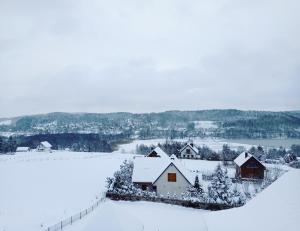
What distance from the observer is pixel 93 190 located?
37.2 meters

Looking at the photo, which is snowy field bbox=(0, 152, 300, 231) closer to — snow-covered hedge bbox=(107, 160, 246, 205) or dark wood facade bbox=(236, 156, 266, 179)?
snow-covered hedge bbox=(107, 160, 246, 205)

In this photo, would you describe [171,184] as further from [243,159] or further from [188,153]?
[188,153]

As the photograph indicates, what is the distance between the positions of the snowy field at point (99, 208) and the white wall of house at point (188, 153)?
97.9 ft

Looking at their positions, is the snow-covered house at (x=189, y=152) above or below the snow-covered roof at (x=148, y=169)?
below

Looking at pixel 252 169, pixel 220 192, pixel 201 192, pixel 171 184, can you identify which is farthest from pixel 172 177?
pixel 252 169

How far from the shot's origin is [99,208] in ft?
55.3

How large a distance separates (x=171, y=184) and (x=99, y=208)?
21112mm

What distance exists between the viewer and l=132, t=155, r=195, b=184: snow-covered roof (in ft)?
123

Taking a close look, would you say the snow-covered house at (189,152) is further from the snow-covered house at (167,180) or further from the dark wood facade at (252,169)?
the snow-covered house at (167,180)

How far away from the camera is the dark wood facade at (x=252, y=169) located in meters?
55.1

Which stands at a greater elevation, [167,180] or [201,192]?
[167,180]

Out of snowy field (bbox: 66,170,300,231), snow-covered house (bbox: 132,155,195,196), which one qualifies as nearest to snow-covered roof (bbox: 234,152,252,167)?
snow-covered house (bbox: 132,155,195,196)

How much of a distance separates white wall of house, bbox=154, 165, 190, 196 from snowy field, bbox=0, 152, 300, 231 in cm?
653

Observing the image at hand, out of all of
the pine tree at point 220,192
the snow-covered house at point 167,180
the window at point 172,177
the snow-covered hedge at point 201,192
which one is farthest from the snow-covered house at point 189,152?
the pine tree at point 220,192
